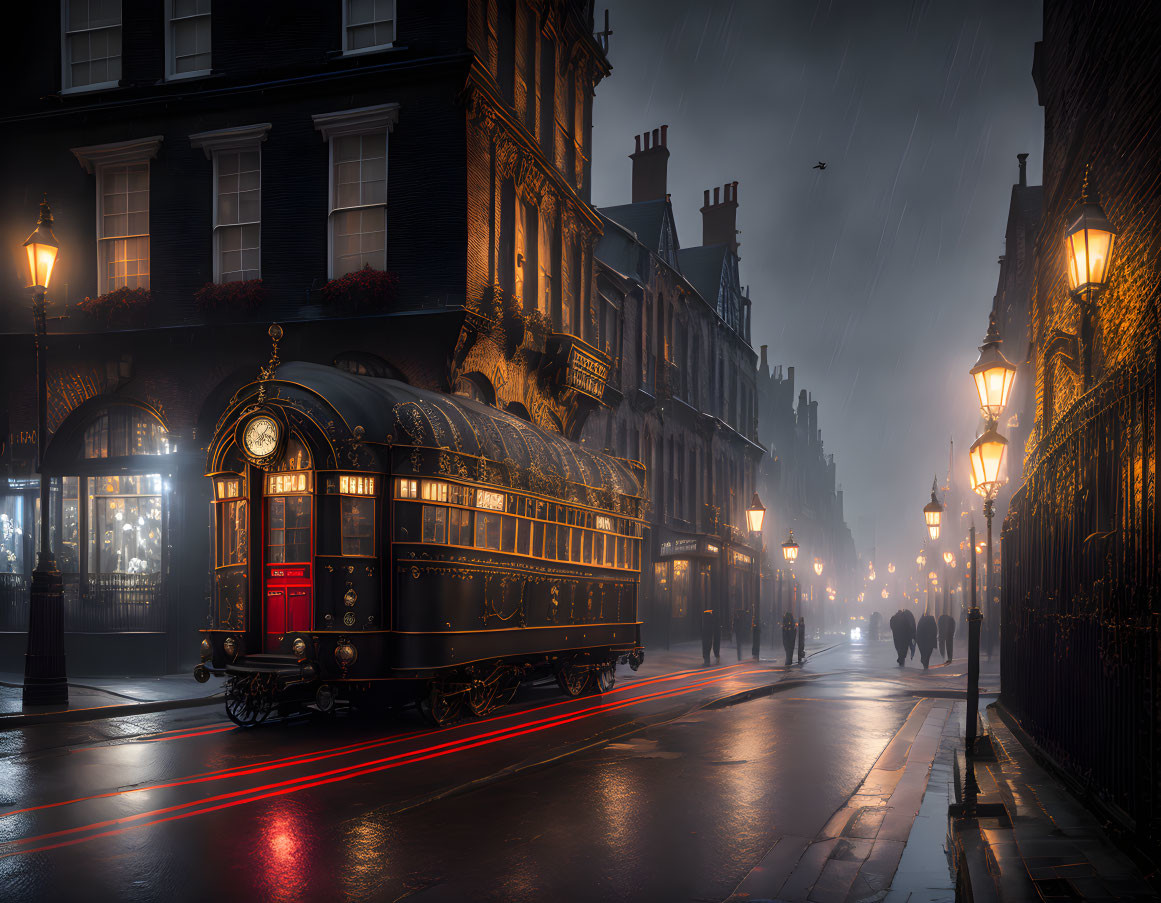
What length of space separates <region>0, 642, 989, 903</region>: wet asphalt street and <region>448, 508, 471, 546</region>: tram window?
246 cm

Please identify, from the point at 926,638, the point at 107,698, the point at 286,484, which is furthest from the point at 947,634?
the point at 286,484

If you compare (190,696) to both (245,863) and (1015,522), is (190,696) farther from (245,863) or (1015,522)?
(1015,522)

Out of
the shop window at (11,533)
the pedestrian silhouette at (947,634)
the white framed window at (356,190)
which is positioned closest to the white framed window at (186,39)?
the white framed window at (356,190)

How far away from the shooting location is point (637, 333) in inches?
1398

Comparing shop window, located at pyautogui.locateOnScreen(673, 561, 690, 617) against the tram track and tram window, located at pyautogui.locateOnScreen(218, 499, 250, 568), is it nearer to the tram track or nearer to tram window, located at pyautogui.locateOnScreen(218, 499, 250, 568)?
the tram track

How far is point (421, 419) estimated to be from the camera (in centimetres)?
1370

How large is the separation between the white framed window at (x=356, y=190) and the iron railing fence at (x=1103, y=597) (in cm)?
1351

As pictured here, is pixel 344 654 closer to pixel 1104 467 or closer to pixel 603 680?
pixel 603 680

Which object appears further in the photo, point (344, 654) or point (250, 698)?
point (250, 698)

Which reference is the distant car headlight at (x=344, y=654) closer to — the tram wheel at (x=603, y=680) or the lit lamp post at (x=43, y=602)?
the lit lamp post at (x=43, y=602)

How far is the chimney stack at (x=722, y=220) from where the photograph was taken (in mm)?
50281

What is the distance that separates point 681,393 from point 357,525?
28565 millimetres

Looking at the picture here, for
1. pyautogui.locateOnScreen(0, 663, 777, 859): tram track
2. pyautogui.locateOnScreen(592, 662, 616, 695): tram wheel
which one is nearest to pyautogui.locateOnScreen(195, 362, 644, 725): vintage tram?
pyautogui.locateOnScreen(0, 663, 777, 859): tram track

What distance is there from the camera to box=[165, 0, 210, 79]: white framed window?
70.8 feet
